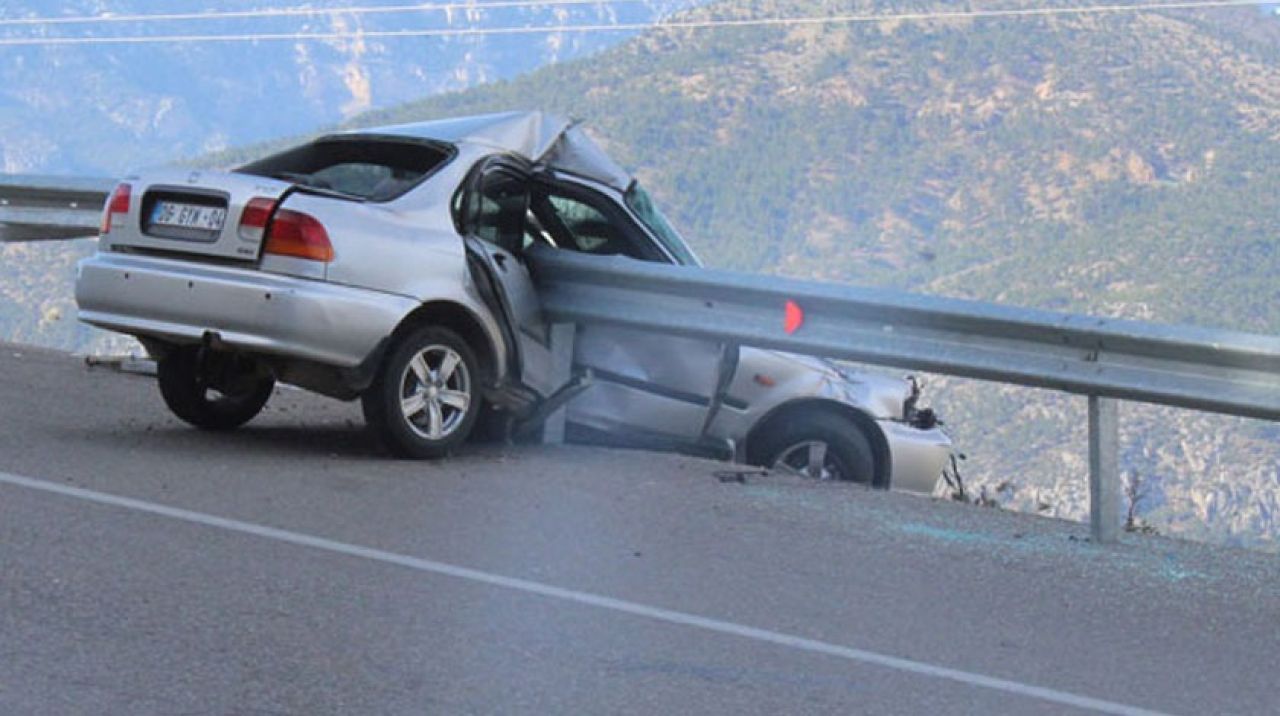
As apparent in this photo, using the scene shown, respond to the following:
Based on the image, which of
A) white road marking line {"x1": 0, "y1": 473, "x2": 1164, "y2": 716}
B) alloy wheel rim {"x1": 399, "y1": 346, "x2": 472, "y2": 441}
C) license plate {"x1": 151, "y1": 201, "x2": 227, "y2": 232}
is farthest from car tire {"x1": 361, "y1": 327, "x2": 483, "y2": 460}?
white road marking line {"x1": 0, "y1": 473, "x2": 1164, "y2": 716}

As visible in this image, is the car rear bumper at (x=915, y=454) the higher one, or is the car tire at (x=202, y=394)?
the car tire at (x=202, y=394)

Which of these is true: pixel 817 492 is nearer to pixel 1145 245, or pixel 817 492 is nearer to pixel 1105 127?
pixel 1145 245

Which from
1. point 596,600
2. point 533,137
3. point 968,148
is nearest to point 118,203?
point 533,137

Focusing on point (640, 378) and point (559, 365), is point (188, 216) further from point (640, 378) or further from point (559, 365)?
point (640, 378)

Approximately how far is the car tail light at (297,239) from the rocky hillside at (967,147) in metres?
84.0

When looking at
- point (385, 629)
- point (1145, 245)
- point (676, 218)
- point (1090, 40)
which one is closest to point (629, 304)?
point (385, 629)

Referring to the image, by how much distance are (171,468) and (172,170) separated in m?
1.81

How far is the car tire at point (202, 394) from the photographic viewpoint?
33.9 ft

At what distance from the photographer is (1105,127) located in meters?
156

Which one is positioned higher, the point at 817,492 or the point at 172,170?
the point at 172,170

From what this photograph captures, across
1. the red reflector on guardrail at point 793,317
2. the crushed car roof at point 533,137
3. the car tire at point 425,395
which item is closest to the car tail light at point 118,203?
the crushed car roof at point 533,137

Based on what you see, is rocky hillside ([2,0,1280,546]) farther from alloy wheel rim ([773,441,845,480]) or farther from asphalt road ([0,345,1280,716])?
asphalt road ([0,345,1280,716])

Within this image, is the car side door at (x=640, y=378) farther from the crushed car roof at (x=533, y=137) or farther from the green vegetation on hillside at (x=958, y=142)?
the green vegetation on hillside at (x=958, y=142)

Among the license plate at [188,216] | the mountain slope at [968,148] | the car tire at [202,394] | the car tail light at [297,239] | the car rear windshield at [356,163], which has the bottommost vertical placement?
the car tire at [202,394]
